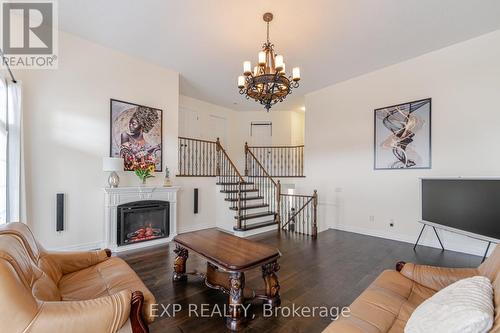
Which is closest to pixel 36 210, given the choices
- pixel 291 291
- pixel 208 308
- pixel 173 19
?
pixel 208 308

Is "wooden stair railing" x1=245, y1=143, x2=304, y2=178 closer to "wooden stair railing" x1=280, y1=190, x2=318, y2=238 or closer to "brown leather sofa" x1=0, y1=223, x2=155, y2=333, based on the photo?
"wooden stair railing" x1=280, y1=190, x2=318, y2=238

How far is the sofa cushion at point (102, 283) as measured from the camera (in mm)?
1658

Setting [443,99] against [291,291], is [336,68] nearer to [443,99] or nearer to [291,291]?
[443,99]

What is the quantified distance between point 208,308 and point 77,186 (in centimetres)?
321

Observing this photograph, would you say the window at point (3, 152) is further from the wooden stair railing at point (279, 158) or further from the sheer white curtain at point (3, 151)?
the wooden stair railing at point (279, 158)

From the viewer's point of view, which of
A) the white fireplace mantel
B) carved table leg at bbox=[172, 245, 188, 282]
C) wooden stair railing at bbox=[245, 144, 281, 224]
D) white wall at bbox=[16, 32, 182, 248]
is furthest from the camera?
wooden stair railing at bbox=[245, 144, 281, 224]

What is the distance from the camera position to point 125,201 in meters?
4.21

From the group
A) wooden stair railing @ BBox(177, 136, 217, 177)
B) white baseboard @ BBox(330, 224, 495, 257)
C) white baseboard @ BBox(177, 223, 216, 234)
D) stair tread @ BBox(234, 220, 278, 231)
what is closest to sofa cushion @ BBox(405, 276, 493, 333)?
white baseboard @ BBox(330, 224, 495, 257)

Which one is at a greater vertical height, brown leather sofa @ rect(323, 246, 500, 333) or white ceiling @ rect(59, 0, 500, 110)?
white ceiling @ rect(59, 0, 500, 110)

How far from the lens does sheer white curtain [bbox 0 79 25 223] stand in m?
2.91

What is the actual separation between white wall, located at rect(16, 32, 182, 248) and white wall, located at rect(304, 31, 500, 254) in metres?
4.70

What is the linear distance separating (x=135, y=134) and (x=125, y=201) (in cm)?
136

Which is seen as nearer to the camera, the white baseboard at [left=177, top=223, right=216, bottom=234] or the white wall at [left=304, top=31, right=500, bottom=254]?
the white wall at [left=304, top=31, right=500, bottom=254]

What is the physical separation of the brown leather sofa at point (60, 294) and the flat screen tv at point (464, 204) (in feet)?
13.9
